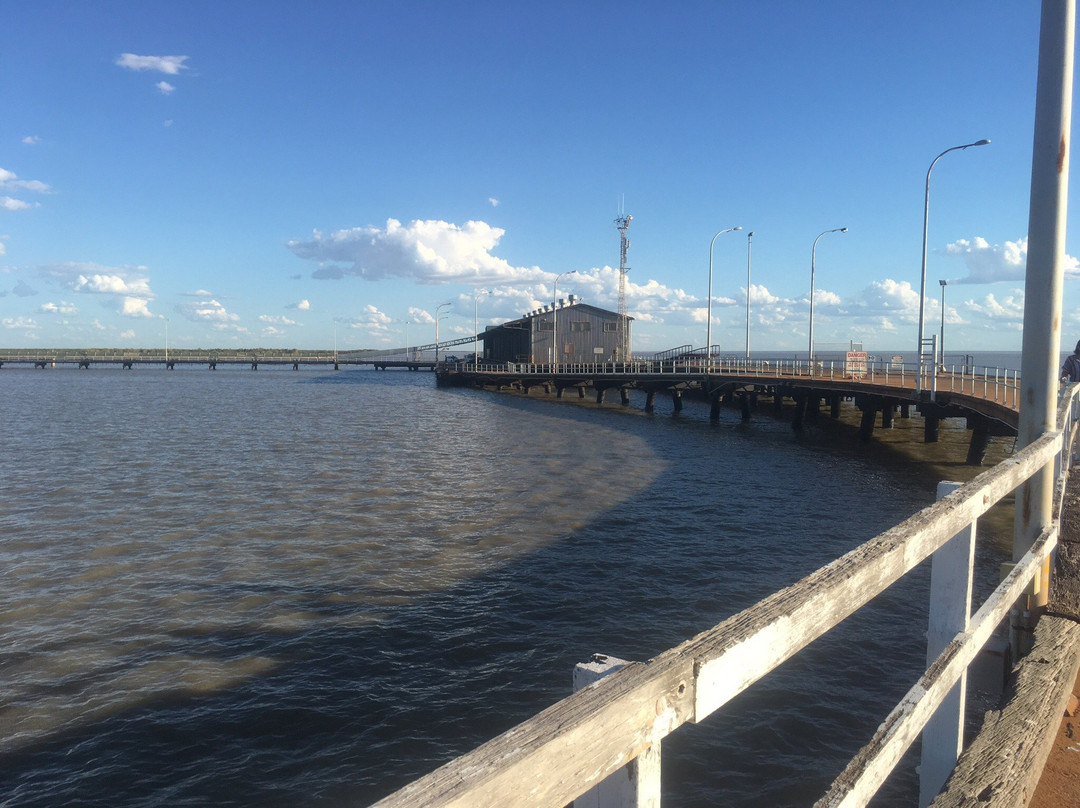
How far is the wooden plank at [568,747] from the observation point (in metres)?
1.15

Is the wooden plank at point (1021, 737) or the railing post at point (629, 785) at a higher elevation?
the railing post at point (629, 785)

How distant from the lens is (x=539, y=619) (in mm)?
9719

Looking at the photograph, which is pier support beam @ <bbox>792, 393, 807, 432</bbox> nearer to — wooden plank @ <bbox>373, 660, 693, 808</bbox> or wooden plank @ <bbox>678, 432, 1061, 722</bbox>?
wooden plank @ <bbox>678, 432, 1061, 722</bbox>

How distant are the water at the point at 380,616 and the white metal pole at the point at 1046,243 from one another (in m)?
2.69

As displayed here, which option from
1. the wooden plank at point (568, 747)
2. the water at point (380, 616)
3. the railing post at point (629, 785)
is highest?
the wooden plank at point (568, 747)

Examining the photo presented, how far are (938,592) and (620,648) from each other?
607 centimetres

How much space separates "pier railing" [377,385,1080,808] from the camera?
1201 mm

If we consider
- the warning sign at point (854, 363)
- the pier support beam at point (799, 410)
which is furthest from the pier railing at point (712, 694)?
the warning sign at point (854, 363)

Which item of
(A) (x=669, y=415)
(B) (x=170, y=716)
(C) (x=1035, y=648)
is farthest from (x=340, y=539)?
(A) (x=669, y=415)

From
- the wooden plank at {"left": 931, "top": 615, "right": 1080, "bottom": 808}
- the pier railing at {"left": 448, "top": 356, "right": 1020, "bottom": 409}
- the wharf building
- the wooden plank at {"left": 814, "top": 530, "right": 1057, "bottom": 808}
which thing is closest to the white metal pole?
the wooden plank at {"left": 931, "top": 615, "right": 1080, "bottom": 808}

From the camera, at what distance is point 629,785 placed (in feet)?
4.86

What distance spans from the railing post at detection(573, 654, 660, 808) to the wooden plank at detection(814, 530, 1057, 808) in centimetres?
58

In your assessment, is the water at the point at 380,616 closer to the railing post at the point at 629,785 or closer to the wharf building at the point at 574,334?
the railing post at the point at 629,785

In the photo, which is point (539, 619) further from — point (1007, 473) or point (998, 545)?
point (998, 545)
